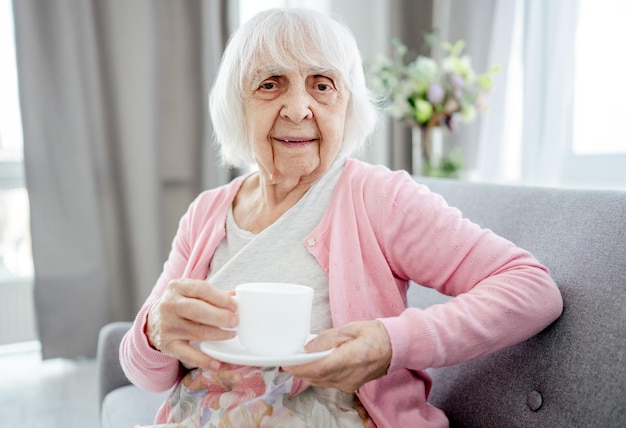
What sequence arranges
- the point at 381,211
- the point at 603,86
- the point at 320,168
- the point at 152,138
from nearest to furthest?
the point at 381,211, the point at 320,168, the point at 603,86, the point at 152,138

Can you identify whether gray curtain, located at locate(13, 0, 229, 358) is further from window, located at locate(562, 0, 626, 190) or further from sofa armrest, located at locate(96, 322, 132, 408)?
window, located at locate(562, 0, 626, 190)

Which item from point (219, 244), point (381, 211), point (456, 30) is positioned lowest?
point (219, 244)

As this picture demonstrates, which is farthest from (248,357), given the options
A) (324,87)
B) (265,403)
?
(324,87)

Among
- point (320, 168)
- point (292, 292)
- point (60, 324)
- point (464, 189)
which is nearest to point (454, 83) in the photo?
point (464, 189)

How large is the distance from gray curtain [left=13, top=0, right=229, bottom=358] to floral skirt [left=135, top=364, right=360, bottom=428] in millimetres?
1974

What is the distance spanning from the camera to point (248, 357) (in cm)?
70

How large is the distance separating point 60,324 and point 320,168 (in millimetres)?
2161

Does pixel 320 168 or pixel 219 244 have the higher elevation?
pixel 320 168

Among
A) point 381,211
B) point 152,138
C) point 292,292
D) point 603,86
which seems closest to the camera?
point 292,292

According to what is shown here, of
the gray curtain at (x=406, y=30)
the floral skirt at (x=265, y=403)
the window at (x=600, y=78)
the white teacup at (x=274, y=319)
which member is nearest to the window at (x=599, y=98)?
the window at (x=600, y=78)

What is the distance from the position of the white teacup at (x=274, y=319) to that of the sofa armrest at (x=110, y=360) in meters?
0.79

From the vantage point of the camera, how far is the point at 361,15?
326cm

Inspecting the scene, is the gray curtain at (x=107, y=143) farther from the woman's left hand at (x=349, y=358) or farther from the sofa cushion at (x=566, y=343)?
the woman's left hand at (x=349, y=358)

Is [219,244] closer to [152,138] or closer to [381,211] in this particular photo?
[381,211]
